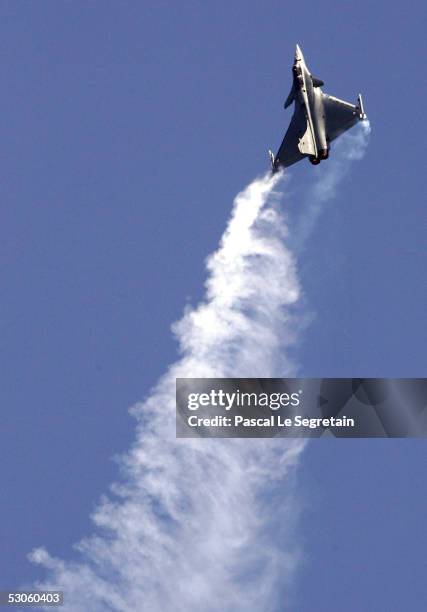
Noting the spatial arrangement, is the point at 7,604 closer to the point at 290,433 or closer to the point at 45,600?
the point at 45,600

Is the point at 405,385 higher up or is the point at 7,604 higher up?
the point at 405,385

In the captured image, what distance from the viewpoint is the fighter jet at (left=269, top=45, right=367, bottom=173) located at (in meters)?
112

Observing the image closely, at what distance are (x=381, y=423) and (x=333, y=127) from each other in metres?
29.7

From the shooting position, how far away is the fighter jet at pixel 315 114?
112 metres

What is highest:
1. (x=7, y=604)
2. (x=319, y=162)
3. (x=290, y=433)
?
(x=319, y=162)

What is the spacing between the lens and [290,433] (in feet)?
A: 353

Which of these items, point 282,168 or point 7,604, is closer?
point 7,604

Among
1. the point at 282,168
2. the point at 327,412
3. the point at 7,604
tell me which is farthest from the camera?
the point at 282,168

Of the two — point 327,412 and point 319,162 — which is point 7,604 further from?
point 319,162

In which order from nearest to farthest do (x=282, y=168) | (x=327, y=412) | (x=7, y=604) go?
(x=7, y=604)
(x=327, y=412)
(x=282, y=168)

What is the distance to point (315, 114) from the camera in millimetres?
113438

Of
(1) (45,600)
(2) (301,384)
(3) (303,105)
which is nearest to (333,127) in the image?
(3) (303,105)

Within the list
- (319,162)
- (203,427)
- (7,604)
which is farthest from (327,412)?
(7,604)

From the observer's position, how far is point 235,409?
108 meters
